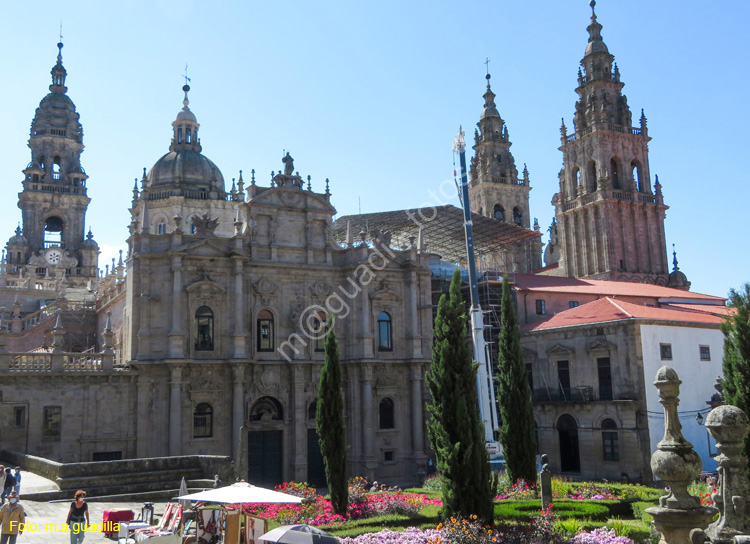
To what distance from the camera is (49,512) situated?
21.8 meters

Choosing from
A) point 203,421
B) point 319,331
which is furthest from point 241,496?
point 319,331

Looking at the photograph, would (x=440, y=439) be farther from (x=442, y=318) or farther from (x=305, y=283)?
(x=305, y=283)

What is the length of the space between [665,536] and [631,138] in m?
65.7

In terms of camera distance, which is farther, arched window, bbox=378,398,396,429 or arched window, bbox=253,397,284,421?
arched window, bbox=378,398,396,429

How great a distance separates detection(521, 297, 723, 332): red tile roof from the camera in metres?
39.9

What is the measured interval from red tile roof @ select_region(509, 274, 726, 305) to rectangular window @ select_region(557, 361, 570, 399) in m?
6.87

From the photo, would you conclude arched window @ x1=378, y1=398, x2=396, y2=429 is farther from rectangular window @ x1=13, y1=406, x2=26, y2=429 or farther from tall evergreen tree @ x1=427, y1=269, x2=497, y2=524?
tall evergreen tree @ x1=427, y1=269, x2=497, y2=524

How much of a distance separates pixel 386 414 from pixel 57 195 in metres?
51.2

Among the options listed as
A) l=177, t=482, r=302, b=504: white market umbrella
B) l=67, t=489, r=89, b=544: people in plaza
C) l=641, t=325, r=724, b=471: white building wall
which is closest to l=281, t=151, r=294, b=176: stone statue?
l=641, t=325, r=724, b=471: white building wall

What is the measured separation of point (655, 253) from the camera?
7131 centimetres

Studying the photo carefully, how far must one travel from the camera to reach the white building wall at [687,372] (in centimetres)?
3775

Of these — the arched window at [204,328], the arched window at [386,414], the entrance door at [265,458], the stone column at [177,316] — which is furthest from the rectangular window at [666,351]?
the stone column at [177,316]

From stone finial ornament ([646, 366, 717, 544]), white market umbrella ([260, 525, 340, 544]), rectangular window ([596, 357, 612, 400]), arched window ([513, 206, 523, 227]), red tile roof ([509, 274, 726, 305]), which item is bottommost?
white market umbrella ([260, 525, 340, 544])

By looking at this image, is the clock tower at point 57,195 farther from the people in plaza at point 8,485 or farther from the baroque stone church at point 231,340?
the people in plaza at point 8,485
